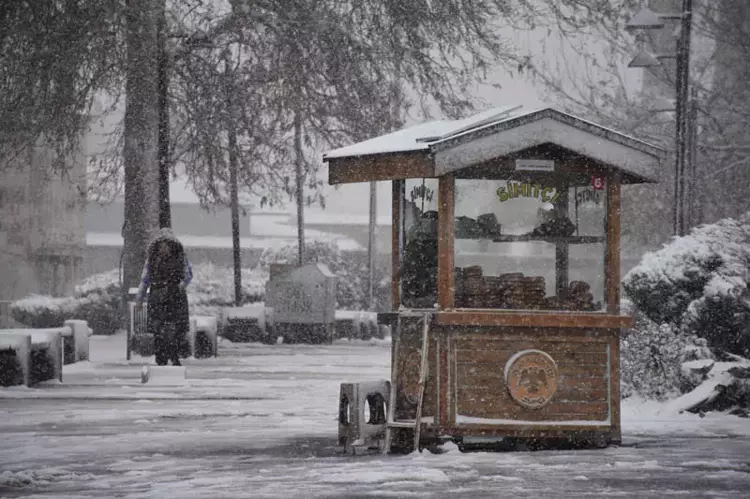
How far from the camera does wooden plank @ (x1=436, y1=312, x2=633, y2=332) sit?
11.3 metres

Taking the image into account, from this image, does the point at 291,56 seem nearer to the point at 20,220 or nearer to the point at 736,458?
the point at 736,458

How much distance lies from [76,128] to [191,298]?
10.4 metres

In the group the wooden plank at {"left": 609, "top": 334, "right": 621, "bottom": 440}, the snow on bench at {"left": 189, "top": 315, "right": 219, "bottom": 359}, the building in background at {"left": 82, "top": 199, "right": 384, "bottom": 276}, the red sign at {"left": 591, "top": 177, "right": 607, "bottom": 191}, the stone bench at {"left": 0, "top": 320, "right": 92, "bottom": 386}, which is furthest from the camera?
the building in background at {"left": 82, "top": 199, "right": 384, "bottom": 276}

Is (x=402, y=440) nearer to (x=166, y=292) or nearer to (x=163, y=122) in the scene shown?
(x=166, y=292)

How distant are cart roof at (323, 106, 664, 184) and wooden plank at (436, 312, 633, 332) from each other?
0.68m

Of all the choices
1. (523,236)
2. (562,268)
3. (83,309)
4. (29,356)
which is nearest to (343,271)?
(83,309)

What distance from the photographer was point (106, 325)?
3309cm

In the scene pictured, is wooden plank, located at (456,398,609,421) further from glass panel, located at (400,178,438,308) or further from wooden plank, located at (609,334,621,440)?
glass panel, located at (400,178,438,308)

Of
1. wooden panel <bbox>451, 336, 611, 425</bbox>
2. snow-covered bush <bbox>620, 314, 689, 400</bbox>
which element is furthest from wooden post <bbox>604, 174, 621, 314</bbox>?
snow-covered bush <bbox>620, 314, 689, 400</bbox>

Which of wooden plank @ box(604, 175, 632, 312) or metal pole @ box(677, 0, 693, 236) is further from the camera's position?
metal pole @ box(677, 0, 693, 236)

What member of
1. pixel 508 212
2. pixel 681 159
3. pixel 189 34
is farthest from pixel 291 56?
pixel 508 212

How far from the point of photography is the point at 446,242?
11.5 meters

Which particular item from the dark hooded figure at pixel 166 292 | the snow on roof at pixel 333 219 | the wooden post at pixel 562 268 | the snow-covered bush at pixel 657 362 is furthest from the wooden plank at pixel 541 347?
the snow on roof at pixel 333 219

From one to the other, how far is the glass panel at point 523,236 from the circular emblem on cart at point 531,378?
522 mm
